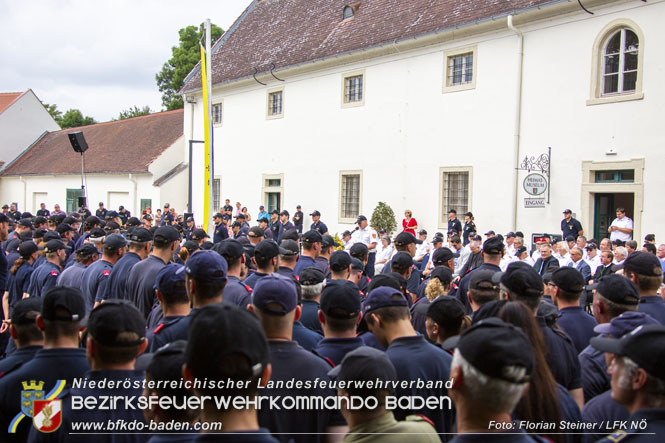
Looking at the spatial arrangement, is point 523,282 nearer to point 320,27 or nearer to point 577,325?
point 577,325

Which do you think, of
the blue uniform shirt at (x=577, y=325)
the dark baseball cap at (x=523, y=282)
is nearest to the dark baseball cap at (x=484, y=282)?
the dark baseball cap at (x=523, y=282)

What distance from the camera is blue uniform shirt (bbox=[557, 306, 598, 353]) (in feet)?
14.3

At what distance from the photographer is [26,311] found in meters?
3.61

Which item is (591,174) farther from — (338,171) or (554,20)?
(338,171)

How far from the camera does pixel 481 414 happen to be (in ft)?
6.99

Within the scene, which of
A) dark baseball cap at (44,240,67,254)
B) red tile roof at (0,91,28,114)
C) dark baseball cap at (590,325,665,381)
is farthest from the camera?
red tile roof at (0,91,28,114)

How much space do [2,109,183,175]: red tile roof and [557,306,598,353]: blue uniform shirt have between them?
27807 millimetres

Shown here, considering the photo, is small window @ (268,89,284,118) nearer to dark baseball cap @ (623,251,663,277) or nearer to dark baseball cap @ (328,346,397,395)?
dark baseball cap @ (623,251,663,277)

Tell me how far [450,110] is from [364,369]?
15.9 metres

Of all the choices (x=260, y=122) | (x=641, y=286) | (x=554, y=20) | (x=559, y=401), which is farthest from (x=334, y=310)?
(x=260, y=122)

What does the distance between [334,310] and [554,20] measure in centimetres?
1416

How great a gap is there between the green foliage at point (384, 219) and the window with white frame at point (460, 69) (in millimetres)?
4359

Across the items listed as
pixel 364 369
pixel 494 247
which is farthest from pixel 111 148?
pixel 364 369

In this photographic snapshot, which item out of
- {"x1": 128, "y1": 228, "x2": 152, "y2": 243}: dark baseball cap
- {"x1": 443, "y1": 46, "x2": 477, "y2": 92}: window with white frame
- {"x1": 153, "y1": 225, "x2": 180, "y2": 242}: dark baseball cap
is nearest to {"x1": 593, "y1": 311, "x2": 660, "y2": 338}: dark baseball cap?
{"x1": 153, "y1": 225, "x2": 180, "y2": 242}: dark baseball cap
